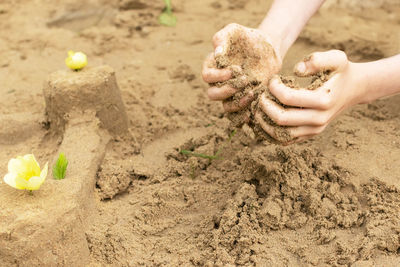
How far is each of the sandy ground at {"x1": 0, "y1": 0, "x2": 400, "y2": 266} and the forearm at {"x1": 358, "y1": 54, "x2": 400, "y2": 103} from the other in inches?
11.6

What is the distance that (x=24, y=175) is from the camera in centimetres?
141

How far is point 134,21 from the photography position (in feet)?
10.3

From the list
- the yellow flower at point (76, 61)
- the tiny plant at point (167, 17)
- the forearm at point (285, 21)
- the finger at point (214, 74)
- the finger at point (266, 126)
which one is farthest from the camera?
the tiny plant at point (167, 17)

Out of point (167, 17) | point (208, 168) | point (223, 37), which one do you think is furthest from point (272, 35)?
point (167, 17)

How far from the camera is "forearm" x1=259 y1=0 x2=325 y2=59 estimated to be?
1.88m

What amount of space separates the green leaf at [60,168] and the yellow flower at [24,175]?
0.16m

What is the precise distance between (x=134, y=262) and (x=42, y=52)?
6.08 feet

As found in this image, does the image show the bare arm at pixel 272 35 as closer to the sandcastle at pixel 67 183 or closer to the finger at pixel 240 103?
the finger at pixel 240 103

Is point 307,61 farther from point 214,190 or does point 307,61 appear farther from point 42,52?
point 42,52

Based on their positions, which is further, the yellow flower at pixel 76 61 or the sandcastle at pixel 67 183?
the yellow flower at pixel 76 61

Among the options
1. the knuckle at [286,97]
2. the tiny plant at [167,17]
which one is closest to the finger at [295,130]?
the knuckle at [286,97]

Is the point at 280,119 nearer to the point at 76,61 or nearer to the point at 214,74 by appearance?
the point at 214,74

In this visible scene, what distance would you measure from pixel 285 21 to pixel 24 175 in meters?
1.25

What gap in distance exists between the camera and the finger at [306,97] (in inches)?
53.2
